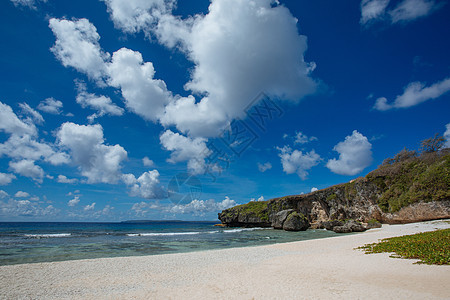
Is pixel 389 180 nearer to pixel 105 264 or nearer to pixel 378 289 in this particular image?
pixel 378 289

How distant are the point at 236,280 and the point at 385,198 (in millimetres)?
45623

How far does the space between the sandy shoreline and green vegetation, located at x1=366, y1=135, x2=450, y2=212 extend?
3068 cm

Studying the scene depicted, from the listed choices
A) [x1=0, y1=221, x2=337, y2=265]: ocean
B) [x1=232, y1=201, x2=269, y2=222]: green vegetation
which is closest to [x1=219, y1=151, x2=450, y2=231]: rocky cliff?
[x1=232, y1=201, x2=269, y2=222]: green vegetation

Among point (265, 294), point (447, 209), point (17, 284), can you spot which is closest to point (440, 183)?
point (447, 209)

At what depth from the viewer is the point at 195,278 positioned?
10.3 m

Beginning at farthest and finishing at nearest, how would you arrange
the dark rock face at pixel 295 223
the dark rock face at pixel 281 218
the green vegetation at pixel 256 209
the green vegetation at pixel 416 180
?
the green vegetation at pixel 256 209
the dark rock face at pixel 281 218
the dark rock face at pixel 295 223
the green vegetation at pixel 416 180

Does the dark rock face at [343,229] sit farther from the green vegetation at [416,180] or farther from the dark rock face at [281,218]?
the dark rock face at [281,218]

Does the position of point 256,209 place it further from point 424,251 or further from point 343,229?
point 424,251

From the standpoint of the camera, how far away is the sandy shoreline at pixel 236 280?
756 cm

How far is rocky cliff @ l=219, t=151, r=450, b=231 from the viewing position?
33.8 meters

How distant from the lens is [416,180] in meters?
38.2

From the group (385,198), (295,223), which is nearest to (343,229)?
(385,198)

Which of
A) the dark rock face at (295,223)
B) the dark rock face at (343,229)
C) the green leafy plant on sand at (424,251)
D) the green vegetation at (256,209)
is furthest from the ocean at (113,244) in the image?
the green vegetation at (256,209)

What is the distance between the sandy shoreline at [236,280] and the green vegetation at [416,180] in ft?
101
